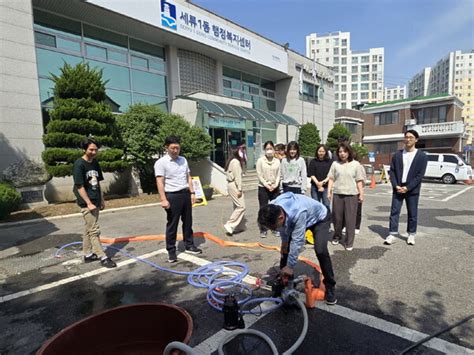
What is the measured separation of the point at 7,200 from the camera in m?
7.43

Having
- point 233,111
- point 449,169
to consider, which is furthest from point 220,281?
point 449,169

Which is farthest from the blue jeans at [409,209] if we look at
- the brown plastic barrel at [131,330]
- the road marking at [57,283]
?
the road marking at [57,283]

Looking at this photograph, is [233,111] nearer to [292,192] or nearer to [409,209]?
[409,209]

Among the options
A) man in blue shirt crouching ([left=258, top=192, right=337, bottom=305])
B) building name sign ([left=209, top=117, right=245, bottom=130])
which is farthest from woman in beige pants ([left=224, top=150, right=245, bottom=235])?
building name sign ([left=209, top=117, right=245, bottom=130])

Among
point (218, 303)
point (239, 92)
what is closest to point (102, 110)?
point (218, 303)

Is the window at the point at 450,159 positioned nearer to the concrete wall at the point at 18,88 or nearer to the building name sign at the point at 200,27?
the building name sign at the point at 200,27

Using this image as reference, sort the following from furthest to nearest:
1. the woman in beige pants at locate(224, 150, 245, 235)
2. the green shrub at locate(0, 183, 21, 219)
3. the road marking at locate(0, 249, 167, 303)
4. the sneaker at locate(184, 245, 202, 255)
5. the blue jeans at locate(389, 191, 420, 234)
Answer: the green shrub at locate(0, 183, 21, 219)
the woman in beige pants at locate(224, 150, 245, 235)
the blue jeans at locate(389, 191, 420, 234)
the sneaker at locate(184, 245, 202, 255)
the road marking at locate(0, 249, 167, 303)

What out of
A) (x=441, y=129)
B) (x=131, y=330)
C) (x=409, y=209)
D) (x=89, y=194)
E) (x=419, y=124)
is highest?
(x=419, y=124)

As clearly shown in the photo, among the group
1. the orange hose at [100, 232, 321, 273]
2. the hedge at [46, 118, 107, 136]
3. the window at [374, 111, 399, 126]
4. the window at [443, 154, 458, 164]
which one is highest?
the window at [374, 111, 399, 126]

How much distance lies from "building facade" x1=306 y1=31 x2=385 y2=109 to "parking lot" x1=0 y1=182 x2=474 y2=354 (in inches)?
3883

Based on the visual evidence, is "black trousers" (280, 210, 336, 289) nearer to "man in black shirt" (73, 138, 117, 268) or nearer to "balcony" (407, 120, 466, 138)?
"man in black shirt" (73, 138, 117, 268)

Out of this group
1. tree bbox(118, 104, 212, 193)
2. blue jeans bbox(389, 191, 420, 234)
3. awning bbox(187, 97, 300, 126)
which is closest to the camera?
blue jeans bbox(389, 191, 420, 234)

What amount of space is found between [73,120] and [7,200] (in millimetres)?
3032

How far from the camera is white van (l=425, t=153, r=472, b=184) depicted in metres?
15.2
